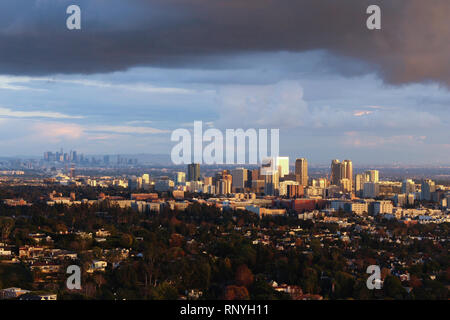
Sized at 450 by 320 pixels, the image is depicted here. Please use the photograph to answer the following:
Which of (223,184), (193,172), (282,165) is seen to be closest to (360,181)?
(282,165)

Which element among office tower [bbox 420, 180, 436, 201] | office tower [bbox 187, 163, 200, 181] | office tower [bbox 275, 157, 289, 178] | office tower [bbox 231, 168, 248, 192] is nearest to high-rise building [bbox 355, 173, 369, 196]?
office tower [bbox 275, 157, 289, 178]

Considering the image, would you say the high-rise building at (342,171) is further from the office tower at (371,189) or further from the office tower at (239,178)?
the office tower at (239,178)

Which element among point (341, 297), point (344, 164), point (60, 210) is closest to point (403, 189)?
point (344, 164)

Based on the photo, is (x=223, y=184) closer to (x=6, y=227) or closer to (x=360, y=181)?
(x=360, y=181)

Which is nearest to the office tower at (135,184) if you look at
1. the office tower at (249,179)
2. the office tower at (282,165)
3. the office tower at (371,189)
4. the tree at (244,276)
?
the office tower at (249,179)
